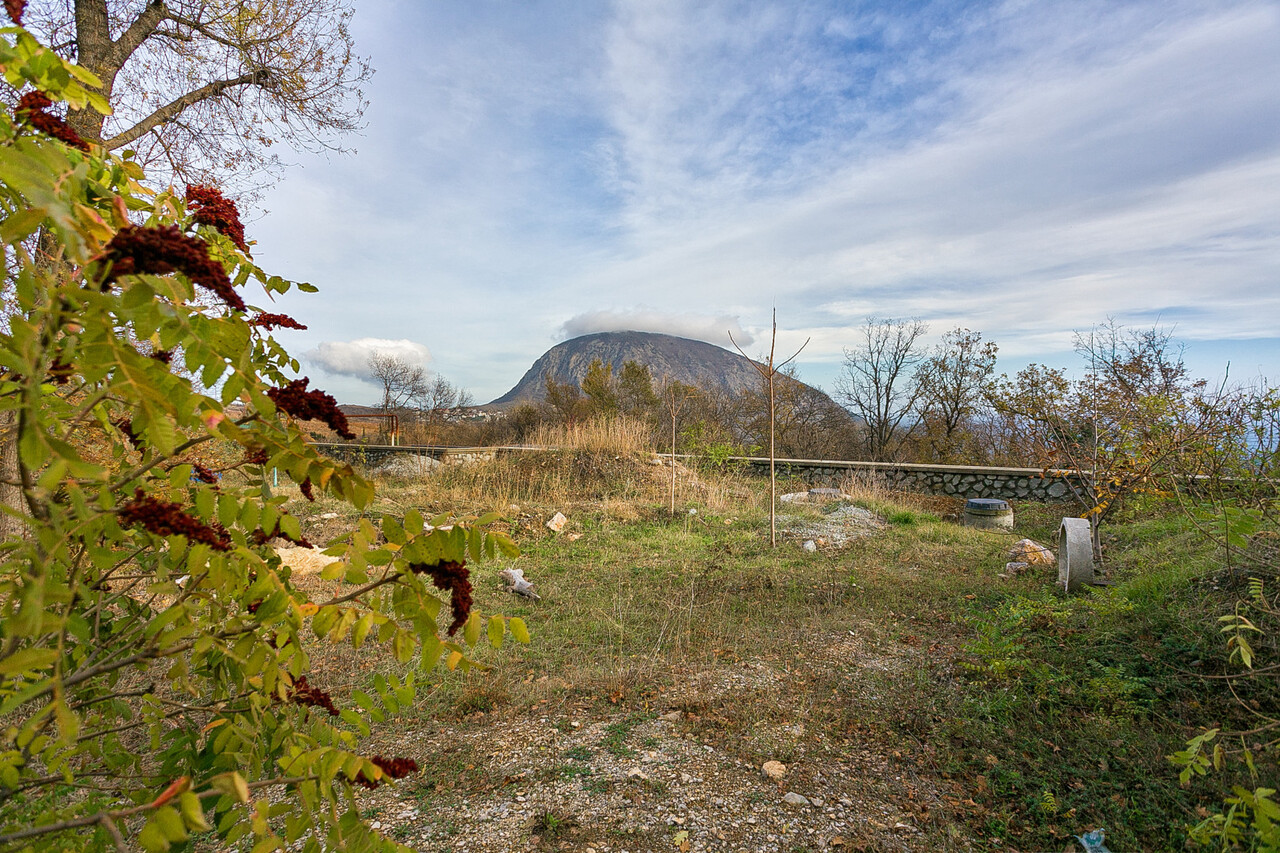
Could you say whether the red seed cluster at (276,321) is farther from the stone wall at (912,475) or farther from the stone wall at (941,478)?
the stone wall at (941,478)

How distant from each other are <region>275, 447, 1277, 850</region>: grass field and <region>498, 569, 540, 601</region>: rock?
9cm

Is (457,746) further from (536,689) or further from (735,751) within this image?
(735,751)

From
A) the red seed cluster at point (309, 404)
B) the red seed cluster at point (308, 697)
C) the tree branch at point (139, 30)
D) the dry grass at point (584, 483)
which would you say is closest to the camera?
the red seed cluster at point (309, 404)

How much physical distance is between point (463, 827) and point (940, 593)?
417 centimetres

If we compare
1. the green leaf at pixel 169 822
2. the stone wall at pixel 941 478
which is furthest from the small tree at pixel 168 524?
the stone wall at pixel 941 478

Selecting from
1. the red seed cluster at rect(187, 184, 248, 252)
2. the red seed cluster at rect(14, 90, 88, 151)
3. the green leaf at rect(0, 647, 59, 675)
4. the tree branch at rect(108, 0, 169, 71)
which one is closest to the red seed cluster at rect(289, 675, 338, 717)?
the green leaf at rect(0, 647, 59, 675)

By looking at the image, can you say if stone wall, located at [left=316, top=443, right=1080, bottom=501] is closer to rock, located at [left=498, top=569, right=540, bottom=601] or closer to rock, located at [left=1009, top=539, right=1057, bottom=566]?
rock, located at [left=1009, top=539, right=1057, bottom=566]

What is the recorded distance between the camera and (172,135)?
5504 mm

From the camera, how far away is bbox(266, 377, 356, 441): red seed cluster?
0.91 m

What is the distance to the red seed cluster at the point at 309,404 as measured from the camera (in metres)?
0.91

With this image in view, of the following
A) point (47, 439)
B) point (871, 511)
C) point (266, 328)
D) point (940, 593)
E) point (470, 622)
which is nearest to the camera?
point (47, 439)

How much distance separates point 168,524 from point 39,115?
634 mm

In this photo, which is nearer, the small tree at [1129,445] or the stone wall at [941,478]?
the small tree at [1129,445]

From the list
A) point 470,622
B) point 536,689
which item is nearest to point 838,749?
point 536,689
